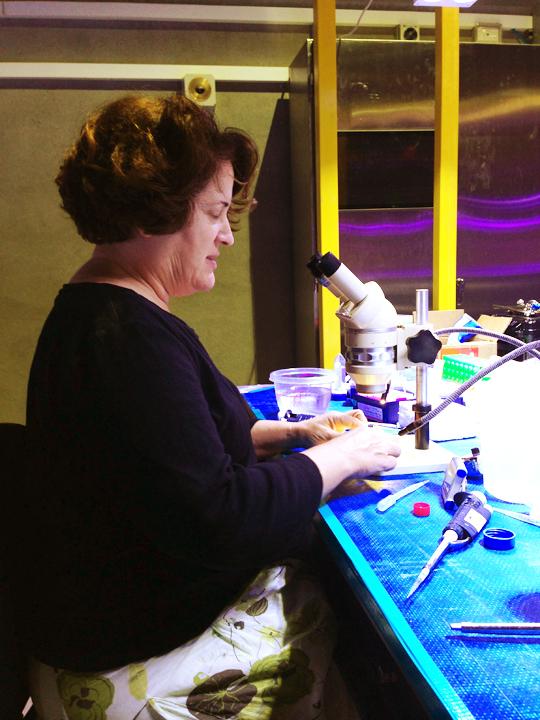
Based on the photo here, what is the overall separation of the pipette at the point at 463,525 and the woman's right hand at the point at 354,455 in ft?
0.58

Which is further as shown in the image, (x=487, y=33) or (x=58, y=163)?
(x=487, y=33)

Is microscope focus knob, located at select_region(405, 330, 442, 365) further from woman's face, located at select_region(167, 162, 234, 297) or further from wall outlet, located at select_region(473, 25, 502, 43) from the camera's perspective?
wall outlet, located at select_region(473, 25, 502, 43)

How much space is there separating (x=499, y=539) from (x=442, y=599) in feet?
0.56

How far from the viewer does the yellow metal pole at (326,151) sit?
2.58 m

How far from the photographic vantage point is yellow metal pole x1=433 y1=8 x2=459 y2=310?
2361 millimetres

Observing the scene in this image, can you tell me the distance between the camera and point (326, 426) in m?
1.40

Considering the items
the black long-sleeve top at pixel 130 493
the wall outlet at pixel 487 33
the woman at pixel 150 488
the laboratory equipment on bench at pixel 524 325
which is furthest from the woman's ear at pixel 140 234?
the wall outlet at pixel 487 33

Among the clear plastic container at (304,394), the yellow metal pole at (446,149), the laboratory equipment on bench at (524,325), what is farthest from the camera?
the yellow metal pole at (446,149)

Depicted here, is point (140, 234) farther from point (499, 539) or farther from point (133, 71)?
point (133, 71)

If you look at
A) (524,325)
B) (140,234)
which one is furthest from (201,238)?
(524,325)

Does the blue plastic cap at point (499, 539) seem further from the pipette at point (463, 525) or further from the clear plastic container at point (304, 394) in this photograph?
the clear plastic container at point (304, 394)

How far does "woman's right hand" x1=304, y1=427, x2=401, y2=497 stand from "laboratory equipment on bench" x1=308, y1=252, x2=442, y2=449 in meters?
0.12

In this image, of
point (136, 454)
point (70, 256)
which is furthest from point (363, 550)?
point (70, 256)

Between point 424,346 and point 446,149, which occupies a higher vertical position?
point 446,149
